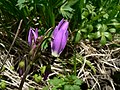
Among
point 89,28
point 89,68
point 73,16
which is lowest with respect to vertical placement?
point 89,68

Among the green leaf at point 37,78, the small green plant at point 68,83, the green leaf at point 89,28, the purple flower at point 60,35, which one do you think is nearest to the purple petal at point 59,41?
the purple flower at point 60,35

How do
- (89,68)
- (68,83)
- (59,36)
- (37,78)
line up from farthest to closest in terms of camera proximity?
(89,68), (37,78), (68,83), (59,36)

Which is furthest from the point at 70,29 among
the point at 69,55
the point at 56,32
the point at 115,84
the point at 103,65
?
the point at 56,32

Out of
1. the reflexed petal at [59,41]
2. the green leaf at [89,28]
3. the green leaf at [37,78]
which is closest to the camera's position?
the reflexed petal at [59,41]

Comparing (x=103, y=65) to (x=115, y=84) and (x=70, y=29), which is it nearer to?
(x=115, y=84)

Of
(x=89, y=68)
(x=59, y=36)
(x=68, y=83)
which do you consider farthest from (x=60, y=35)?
(x=89, y=68)

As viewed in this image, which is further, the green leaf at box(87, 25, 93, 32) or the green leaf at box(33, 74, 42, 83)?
the green leaf at box(87, 25, 93, 32)

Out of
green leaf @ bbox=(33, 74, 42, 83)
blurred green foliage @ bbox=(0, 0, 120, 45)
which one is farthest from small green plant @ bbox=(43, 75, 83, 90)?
blurred green foliage @ bbox=(0, 0, 120, 45)

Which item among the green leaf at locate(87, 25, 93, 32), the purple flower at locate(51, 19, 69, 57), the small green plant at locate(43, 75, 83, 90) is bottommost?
the small green plant at locate(43, 75, 83, 90)

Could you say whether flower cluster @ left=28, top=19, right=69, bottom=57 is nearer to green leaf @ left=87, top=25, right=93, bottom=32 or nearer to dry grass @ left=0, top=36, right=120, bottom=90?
dry grass @ left=0, top=36, right=120, bottom=90

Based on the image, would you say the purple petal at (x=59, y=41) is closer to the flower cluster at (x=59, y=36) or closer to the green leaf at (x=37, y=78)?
the flower cluster at (x=59, y=36)

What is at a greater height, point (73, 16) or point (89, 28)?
point (73, 16)

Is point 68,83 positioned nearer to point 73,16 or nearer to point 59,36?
point 59,36
